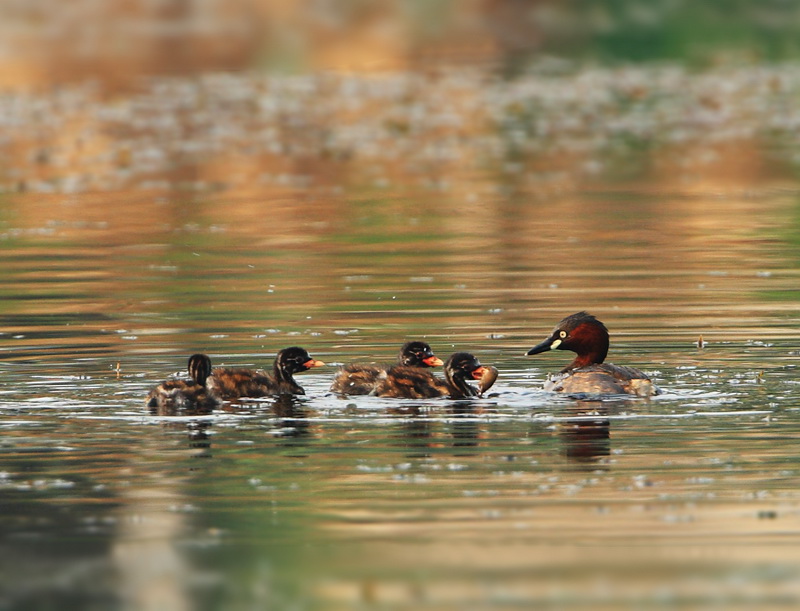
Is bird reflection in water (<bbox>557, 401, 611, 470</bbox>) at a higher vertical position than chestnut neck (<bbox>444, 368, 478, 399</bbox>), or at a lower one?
lower

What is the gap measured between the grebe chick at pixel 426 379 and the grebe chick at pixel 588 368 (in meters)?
0.43

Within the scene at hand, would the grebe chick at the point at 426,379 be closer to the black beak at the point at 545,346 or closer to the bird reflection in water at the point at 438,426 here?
the bird reflection in water at the point at 438,426

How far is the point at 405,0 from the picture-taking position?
75.1m

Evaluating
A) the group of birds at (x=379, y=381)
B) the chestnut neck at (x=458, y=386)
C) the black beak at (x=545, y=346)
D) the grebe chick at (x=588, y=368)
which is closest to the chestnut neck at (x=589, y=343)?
the grebe chick at (x=588, y=368)

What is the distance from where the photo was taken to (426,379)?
11.4 metres

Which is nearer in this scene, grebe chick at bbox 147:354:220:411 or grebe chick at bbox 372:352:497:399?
grebe chick at bbox 147:354:220:411

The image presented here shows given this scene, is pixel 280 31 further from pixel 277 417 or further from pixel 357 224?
pixel 277 417

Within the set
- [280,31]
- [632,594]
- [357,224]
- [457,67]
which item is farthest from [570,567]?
[280,31]

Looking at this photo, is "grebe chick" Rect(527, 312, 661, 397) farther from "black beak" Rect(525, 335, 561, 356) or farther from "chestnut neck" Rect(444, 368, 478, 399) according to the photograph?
"chestnut neck" Rect(444, 368, 478, 399)

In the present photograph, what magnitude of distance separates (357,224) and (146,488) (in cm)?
1331

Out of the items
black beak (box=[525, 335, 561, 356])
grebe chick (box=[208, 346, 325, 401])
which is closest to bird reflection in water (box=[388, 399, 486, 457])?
grebe chick (box=[208, 346, 325, 401])

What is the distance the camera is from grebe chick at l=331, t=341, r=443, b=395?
11.3 meters

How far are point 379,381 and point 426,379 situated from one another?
0.29 meters

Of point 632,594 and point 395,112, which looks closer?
point 632,594
